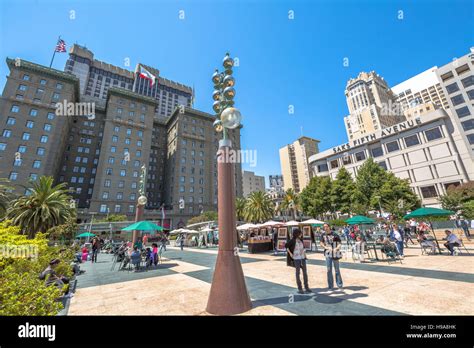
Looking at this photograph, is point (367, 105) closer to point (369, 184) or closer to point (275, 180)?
point (369, 184)

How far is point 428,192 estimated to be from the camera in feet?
148

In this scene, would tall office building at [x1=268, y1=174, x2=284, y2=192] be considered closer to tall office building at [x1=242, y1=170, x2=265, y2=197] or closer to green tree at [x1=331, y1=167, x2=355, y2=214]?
tall office building at [x1=242, y1=170, x2=265, y2=197]

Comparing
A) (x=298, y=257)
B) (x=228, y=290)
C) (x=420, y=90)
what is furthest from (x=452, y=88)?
(x=420, y=90)

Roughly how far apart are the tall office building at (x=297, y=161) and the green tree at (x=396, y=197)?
82616 millimetres

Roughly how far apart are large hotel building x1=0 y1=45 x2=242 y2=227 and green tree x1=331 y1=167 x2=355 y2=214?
35203mm

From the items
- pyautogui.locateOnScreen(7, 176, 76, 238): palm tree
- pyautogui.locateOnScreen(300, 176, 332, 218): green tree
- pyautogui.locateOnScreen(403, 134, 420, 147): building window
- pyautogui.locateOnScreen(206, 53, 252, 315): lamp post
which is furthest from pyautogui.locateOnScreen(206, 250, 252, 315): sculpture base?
pyautogui.locateOnScreen(403, 134, 420, 147): building window

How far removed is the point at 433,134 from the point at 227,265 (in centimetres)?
6095

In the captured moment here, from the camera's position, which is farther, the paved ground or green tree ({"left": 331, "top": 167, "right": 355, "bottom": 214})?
green tree ({"left": 331, "top": 167, "right": 355, "bottom": 214})

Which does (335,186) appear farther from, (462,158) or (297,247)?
(297,247)

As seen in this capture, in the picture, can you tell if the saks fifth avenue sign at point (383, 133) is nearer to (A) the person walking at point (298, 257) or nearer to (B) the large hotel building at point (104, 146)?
(B) the large hotel building at point (104, 146)

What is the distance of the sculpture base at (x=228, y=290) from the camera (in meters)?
4.98

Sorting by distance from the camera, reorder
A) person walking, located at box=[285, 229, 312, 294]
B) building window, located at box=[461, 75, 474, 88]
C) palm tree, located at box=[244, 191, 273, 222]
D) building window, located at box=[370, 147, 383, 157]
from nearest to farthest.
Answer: person walking, located at box=[285, 229, 312, 294], palm tree, located at box=[244, 191, 273, 222], building window, located at box=[461, 75, 474, 88], building window, located at box=[370, 147, 383, 157]

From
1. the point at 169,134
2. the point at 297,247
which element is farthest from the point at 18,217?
the point at 169,134

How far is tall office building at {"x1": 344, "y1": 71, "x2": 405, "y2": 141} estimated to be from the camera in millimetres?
104312
